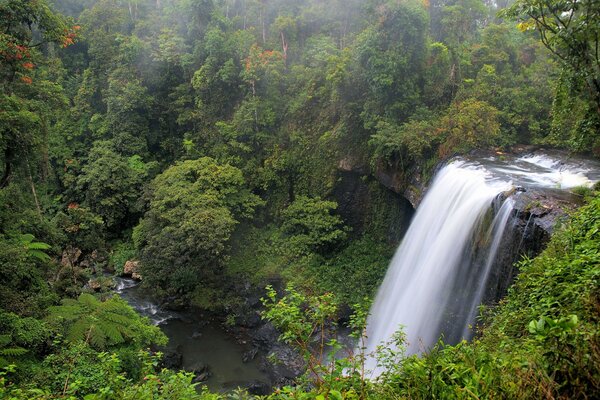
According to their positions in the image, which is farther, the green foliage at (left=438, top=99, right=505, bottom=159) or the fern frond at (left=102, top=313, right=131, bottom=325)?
the green foliage at (left=438, top=99, right=505, bottom=159)

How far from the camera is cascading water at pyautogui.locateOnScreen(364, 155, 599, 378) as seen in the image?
9.18 metres

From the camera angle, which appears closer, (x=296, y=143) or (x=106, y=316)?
(x=106, y=316)

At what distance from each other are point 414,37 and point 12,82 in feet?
41.2

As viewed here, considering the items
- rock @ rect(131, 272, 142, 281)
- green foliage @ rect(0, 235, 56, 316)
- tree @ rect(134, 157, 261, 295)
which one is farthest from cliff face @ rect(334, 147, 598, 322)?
green foliage @ rect(0, 235, 56, 316)

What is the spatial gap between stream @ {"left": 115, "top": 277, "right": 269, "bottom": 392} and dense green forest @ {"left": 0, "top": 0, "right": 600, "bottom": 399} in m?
0.70

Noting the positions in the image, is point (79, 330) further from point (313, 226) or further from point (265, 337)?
point (313, 226)

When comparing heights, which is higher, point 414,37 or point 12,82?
point 414,37

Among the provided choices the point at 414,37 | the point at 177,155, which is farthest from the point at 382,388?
the point at 177,155

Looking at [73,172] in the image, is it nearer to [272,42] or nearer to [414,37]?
[272,42]

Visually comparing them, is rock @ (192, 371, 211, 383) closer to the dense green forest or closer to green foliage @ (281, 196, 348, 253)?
the dense green forest

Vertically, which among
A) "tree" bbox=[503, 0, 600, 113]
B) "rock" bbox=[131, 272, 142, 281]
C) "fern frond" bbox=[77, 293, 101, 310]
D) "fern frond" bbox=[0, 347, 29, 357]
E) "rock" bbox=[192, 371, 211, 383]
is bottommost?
"rock" bbox=[192, 371, 211, 383]

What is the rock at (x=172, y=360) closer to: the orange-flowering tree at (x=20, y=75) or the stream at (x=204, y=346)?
the stream at (x=204, y=346)

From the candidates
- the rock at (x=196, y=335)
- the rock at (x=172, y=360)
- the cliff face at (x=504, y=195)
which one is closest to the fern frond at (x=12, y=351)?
the rock at (x=172, y=360)

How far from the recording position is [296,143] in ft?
61.3
